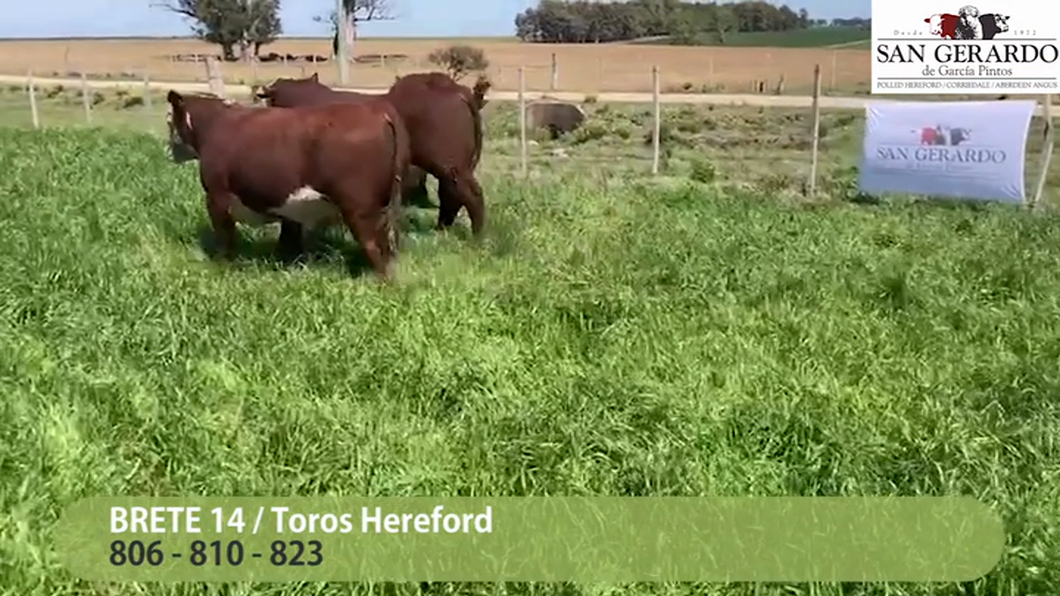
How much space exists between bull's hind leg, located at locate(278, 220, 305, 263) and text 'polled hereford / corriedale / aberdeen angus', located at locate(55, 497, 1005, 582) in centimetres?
394

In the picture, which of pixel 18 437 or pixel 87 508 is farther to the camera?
pixel 18 437

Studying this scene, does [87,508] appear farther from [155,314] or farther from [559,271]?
[559,271]

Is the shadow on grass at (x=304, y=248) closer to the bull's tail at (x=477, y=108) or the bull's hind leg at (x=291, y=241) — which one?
the bull's hind leg at (x=291, y=241)

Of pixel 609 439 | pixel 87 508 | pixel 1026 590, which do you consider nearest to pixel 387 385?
pixel 609 439

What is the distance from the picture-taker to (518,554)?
9.89 ft

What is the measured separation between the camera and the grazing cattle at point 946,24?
1328 cm

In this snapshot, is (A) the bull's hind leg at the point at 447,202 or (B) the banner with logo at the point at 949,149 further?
(B) the banner with logo at the point at 949,149

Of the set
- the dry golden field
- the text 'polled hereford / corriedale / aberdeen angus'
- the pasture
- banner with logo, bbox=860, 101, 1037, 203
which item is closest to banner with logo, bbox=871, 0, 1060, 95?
banner with logo, bbox=860, 101, 1037, 203

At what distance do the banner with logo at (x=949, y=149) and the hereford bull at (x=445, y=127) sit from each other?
494 cm

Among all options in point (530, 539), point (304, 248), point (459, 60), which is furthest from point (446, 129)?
point (459, 60)

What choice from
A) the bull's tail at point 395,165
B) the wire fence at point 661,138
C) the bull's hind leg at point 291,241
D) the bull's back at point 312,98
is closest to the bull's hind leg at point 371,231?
the bull's tail at point 395,165

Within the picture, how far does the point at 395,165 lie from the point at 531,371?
2255mm

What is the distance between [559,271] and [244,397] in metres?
2.98

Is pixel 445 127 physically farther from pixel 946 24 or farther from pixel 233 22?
pixel 233 22
